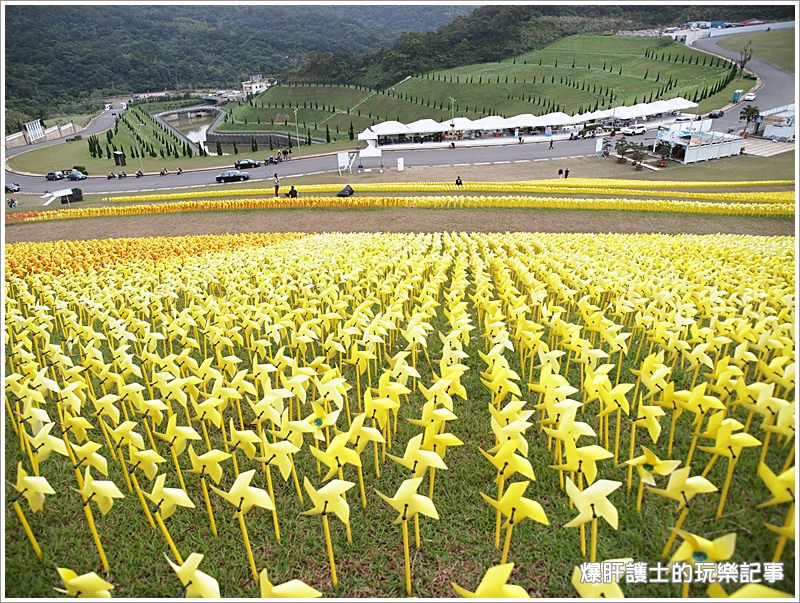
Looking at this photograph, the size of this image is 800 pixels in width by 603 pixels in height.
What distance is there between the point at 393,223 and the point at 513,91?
58.5 metres

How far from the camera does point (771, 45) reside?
3135 inches

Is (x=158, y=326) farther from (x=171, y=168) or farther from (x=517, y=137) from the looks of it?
(x=517, y=137)

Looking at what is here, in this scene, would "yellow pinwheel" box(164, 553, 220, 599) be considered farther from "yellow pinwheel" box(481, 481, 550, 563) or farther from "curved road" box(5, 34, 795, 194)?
"curved road" box(5, 34, 795, 194)

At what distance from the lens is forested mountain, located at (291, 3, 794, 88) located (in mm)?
89812

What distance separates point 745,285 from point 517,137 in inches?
1803

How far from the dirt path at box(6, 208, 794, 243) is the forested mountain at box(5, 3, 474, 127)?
258 feet

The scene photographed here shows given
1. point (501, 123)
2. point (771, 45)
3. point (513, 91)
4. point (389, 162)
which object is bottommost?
point (389, 162)

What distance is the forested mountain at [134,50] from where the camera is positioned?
92.7 meters

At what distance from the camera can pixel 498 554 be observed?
362cm

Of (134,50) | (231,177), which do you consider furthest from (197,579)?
(134,50)

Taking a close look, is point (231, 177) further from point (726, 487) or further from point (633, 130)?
point (633, 130)

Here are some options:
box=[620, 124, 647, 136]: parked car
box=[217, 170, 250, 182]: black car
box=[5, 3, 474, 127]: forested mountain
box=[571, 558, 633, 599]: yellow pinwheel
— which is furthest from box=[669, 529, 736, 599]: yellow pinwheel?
box=[5, 3, 474, 127]: forested mountain

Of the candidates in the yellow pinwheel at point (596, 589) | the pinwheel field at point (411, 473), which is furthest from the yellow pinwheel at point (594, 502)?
the yellow pinwheel at point (596, 589)

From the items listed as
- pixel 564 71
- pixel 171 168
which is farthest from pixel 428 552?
pixel 564 71
